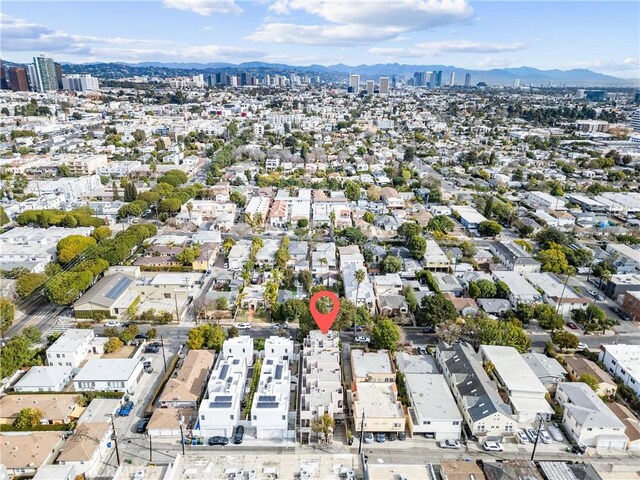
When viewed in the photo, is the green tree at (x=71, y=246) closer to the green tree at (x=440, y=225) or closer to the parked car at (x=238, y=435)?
the parked car at (x=238, y=435)

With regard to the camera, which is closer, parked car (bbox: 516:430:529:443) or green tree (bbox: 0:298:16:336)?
parked car (bbox: 516:430:529:443)

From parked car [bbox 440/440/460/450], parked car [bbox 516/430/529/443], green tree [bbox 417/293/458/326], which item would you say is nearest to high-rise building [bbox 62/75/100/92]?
green tree [bbox 417/293/458/326]

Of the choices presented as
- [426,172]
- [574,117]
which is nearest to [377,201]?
[426,172]

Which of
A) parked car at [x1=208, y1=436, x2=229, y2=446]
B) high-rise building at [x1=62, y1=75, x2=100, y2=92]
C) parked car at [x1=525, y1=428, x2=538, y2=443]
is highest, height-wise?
high-rise building at [x1=62, y1=75, x2=100, y2=92]

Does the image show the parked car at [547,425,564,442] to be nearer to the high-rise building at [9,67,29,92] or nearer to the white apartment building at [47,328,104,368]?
the white apartment building at [47,328,104,368]

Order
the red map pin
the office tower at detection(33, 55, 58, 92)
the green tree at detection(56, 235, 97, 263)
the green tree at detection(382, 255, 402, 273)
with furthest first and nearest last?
the office tower at detection(33, 55, 58, 92), the green tree at detection(382, 255, 402, 273), the green tree at detection(56, 235, 97, 263), the red map pin

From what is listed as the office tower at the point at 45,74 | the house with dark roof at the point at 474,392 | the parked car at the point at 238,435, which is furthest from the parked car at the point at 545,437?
the office tower at the point at 45,74

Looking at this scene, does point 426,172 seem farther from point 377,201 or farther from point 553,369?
point 553,369

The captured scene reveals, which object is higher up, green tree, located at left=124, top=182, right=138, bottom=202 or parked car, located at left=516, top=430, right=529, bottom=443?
green tree, located at left=124, top=182, right=138, bottom=202

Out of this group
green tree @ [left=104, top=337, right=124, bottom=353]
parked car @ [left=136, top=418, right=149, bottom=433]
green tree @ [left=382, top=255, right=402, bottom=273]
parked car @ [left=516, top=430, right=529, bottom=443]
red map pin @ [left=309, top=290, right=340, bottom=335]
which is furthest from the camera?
green tree @ [left=382, top=255, right=402, bottom=273]
